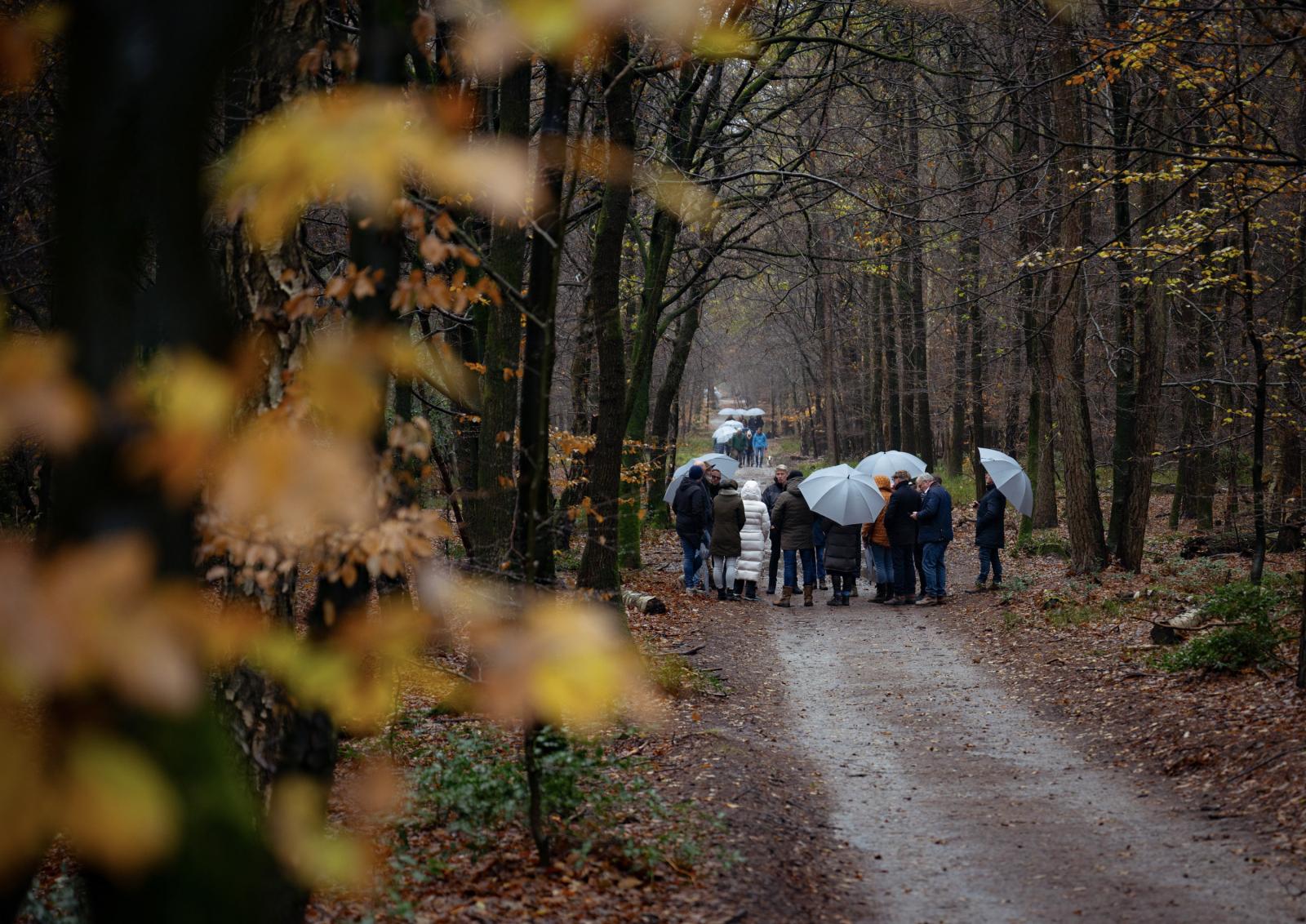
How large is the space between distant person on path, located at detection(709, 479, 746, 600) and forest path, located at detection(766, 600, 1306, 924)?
469 cm

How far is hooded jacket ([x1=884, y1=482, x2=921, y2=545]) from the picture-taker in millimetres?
16297

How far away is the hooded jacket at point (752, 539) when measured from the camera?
17266 millimetres

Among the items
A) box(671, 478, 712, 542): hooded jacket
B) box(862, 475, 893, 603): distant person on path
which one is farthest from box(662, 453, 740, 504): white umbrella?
box(862, 475, 893, 603): distant person on path

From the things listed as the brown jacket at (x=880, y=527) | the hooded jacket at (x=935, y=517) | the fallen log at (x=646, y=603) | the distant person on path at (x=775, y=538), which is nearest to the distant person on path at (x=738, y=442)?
the distant person on path at (x=775, y=538)

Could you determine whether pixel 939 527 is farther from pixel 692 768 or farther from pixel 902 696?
pixel 692 768

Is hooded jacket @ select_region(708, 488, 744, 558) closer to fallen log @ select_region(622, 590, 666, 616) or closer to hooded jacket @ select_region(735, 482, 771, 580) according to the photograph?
hooded jacket @ select_region(735, 482, 771, 580)

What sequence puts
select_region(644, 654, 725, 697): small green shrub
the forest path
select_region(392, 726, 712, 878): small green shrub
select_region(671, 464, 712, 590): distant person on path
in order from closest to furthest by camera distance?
the forest path < select_region(392, 726, 712, 878): small green shrub < select_region(644, 654, 725, 697): small green shrub < select_region(671, 464, 712, 590): distant person on path

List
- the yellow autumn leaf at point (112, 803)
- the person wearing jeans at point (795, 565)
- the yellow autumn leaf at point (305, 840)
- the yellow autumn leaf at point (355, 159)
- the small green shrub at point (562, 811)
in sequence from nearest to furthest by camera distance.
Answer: the yellow autumn leaf at point (112, 803) < the yellow autumn leaf at point (355, 159) < the yellow autumn leaf at point (305, 840) < the small green shrub at point (562, 811) < the person wearing jeans at point (795, 565)

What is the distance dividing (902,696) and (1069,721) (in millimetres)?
1853

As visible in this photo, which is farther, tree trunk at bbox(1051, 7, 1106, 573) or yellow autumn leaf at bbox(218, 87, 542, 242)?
tree trunk at bbox(1051, 7, 1106, 573)

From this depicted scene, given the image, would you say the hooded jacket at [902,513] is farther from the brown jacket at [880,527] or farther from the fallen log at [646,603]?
the fallen log at [646,603]

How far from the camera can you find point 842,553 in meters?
16.9

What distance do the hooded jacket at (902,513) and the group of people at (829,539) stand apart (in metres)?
0.01

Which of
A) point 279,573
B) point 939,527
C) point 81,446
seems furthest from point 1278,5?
point 939,527
